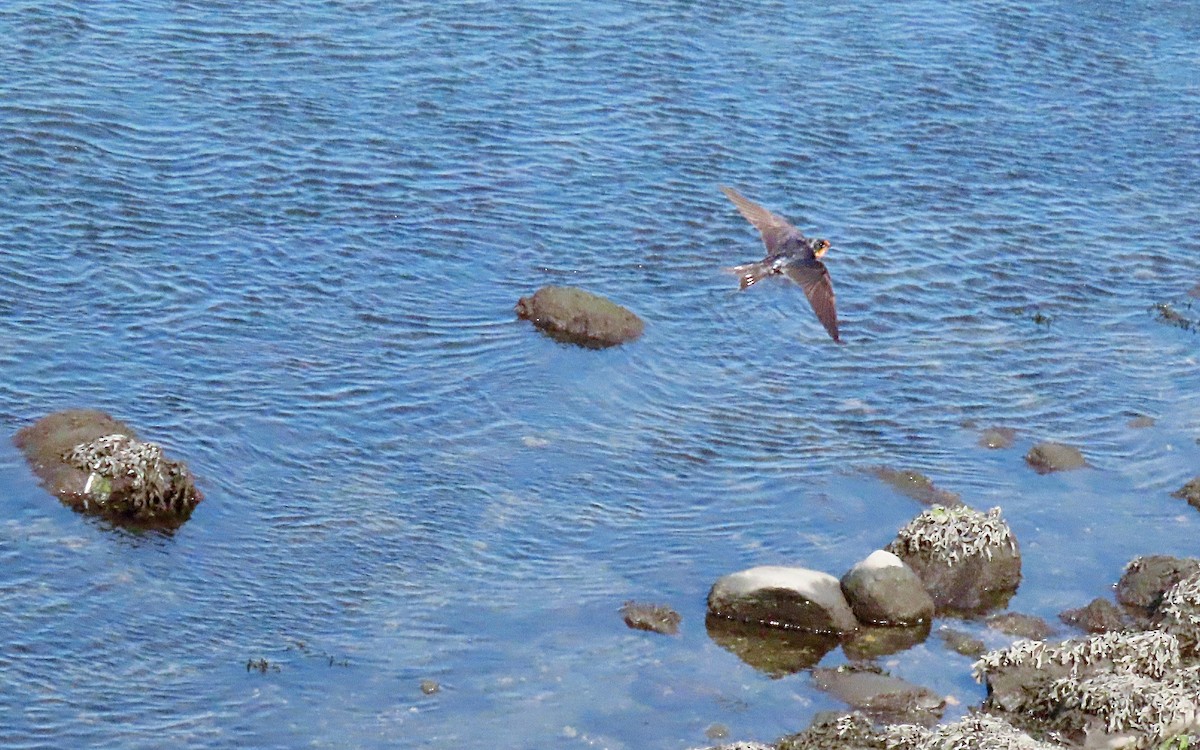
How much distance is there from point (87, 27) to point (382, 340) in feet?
31.6

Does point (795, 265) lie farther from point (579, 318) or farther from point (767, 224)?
point (579, 318)

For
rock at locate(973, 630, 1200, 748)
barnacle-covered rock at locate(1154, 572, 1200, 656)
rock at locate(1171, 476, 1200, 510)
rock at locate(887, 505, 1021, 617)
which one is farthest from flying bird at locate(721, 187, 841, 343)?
rock at locate(1171, 476, 1200, 510)

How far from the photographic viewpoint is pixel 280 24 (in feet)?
84.6

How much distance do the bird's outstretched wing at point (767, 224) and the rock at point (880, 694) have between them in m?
4.12

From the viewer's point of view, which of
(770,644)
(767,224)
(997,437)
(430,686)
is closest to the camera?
(430,686)

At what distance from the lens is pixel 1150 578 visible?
1420cm

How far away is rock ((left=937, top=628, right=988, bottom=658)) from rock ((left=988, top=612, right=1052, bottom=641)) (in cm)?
34

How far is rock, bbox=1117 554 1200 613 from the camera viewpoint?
14.1 metres

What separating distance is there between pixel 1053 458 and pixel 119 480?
894cm

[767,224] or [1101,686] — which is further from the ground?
[767,224]

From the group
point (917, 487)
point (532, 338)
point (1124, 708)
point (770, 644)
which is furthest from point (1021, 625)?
point (532, 338)

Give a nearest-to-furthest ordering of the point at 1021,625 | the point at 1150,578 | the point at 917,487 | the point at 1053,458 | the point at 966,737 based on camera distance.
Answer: the point at 966,737 → the point at 1021,625 → the point at 1150,578 → the point at 917,487 → the point at 1053,458

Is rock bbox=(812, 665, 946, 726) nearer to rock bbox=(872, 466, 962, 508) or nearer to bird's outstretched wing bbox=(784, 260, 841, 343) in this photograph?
bird's outstretched wing bbox=(784, 260, 841, 343)

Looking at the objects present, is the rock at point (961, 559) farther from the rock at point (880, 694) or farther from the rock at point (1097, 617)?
the rock at point (880, 694)
